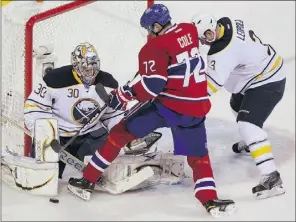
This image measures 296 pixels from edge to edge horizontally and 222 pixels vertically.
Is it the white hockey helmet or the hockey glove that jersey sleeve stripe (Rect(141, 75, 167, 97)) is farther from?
the white hockey helmet

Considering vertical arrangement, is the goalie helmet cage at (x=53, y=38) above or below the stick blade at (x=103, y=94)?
below

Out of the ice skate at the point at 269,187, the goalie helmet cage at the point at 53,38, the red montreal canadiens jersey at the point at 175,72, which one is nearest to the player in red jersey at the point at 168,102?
the red montreal canadiens jersey at the point at 175,72

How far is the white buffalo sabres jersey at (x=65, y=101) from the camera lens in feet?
12.2

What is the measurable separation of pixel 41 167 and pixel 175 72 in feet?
2.11

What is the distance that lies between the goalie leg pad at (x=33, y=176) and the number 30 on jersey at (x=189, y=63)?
62 cm

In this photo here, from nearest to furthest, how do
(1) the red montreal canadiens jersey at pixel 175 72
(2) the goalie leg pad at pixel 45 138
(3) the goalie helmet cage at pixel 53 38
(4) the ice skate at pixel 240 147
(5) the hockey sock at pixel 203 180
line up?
(1) the red montreal canadiens jersey at pixel 175 72 → (5) the hockey sock at pixel 203 180 → (2) the goalie leg pad at pixel 45 138 → (3) the goalie helmet cage at pixel 53 38 → (4) the ice skate at pixel 240 147

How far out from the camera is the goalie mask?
3629mm

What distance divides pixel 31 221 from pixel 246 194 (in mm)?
850

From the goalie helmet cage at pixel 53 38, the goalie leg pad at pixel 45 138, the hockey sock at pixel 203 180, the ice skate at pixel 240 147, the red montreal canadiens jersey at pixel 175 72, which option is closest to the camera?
the red montreal canadiens jersey at pixel 175 72

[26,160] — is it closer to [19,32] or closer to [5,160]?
[5,160]

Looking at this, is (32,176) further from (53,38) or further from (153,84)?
(53,38)

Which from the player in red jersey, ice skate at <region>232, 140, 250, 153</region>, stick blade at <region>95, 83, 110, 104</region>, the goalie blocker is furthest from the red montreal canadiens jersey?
ice skate at <region>232, 140, 250, 153</region>

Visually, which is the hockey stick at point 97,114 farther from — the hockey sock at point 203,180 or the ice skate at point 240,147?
the ice skate at point 240,147

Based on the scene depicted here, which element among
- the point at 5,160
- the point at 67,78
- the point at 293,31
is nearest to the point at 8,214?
the point at 5,160
